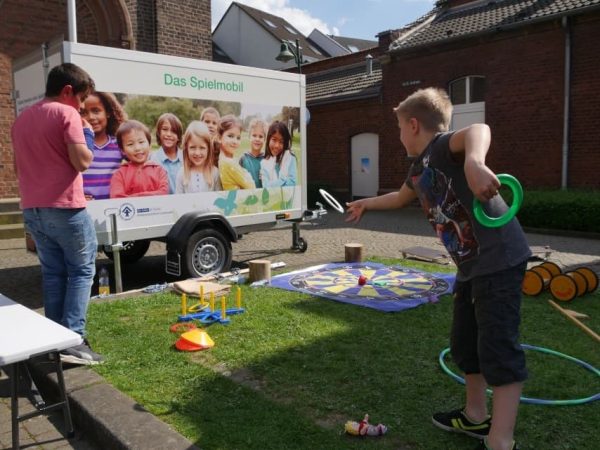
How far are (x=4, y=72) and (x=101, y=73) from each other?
350 inches

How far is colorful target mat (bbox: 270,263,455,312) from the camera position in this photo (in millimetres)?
6172

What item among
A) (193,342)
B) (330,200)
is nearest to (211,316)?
(193,342)

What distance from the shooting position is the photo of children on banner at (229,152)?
783cm

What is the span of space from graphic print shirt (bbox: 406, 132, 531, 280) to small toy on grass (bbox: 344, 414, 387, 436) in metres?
0.99

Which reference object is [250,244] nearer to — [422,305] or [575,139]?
[422,305]

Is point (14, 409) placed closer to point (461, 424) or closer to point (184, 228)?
point (461, 424)

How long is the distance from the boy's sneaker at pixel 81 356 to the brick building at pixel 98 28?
10838 millimetres

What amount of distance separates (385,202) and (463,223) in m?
0.69

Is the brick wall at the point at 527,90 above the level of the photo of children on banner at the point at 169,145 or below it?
above

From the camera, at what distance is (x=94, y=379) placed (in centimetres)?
394

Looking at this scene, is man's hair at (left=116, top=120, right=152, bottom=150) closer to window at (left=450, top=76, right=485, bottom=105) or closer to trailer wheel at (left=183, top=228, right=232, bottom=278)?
trailer wheel at (left=183, top=228, right=232, bottom=278)

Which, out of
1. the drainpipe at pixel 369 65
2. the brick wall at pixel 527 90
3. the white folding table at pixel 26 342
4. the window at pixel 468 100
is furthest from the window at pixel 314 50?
the white folding table at pixel 26 342

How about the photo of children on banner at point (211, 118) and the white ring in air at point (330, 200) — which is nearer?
the white ring in air at point (330, 200)

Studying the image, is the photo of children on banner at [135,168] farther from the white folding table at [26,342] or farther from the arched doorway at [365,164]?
the arched doorway at [365,164]
